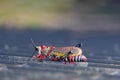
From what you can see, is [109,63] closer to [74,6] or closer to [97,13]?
[97,13]

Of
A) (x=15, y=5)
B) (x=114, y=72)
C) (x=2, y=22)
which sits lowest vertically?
(x=114, y=72)

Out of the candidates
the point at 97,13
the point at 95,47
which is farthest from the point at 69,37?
the point at 97,13

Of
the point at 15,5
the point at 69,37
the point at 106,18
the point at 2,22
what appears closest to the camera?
the point at 69,37

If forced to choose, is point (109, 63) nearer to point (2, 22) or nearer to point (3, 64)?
point (3, 64)

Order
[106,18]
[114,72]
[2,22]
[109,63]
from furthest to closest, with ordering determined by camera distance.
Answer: [106,18], [2,22], [109,63], [114,72]

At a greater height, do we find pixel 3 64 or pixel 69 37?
pixel 69 37

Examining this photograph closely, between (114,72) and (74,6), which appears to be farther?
(74,6)
